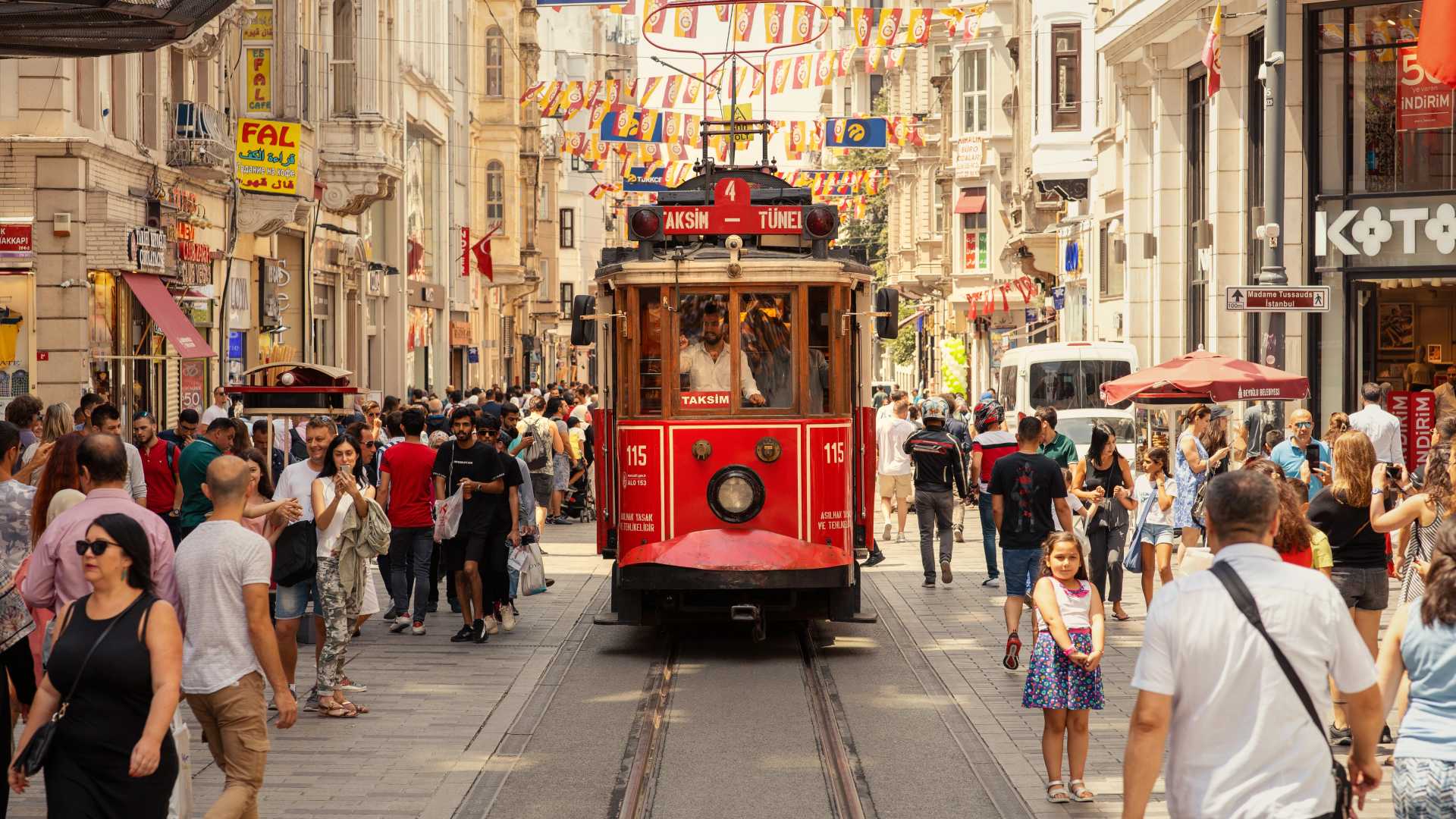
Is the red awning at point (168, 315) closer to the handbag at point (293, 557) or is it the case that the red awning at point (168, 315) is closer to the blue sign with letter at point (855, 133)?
the blue sign with letter at point (855, 133)

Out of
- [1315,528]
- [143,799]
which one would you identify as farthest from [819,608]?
[143,799]

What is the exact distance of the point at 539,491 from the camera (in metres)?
23.3

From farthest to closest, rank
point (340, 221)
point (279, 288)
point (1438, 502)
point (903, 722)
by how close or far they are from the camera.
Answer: point (340, 221)
point (279, 288)
point (903, 722)
point (1438, 502)

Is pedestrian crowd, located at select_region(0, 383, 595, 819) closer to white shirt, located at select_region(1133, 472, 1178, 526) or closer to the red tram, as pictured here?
the red tram

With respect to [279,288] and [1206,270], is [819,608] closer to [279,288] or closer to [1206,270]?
[1206,270]

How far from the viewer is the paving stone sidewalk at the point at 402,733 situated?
8617 mm

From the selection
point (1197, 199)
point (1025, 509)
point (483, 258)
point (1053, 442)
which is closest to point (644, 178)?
point (483, 258)

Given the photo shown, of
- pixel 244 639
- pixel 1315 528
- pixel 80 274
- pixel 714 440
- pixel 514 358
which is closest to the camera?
pixel 244 639

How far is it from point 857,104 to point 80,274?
53139mm

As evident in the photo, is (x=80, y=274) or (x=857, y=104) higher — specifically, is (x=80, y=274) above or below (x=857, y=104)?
A: below

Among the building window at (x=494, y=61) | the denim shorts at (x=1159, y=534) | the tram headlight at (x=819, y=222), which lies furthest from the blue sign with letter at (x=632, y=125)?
the building window at (x=494, y=61)

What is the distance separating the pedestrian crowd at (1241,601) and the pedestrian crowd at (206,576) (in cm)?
323

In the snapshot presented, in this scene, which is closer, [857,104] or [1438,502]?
[1438,502]

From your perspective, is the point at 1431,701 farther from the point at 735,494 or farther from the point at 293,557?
the point at 735,494
